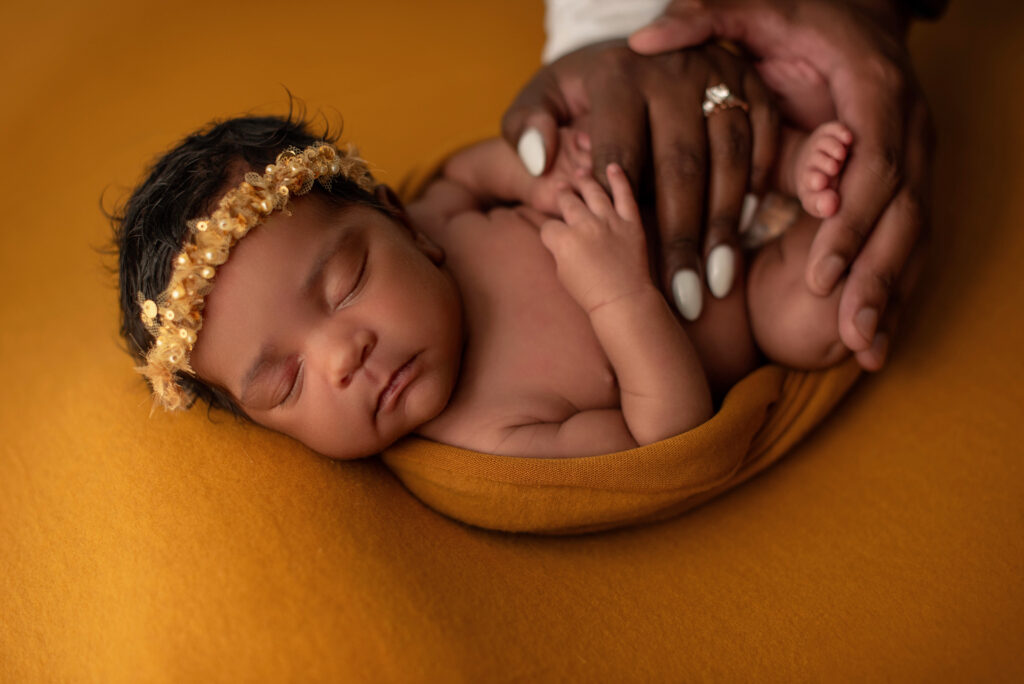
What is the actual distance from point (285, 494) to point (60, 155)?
1.36 meters

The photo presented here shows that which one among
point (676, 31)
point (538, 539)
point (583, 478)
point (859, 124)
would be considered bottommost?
point (538, 539)

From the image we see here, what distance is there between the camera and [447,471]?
1133 mm

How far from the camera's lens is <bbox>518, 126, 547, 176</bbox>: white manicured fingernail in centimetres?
124

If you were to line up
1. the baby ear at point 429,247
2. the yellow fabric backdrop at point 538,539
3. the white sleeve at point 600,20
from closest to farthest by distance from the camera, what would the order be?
the yellow fabric backdrop at point 538,539 < the baby ear at point 429,247 < the white sleeve at point 600,20

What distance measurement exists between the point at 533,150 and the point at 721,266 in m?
0.36

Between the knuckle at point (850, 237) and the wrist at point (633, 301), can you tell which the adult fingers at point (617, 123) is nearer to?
the wrist at point (633, 301)

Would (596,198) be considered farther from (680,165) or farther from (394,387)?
(394,387)

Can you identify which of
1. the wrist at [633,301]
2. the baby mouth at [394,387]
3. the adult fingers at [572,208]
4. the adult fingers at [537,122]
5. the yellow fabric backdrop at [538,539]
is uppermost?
the adult fingers at [537,122]

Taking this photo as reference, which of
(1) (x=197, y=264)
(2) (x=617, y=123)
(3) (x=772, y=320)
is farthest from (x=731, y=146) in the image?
(1) (x=197, y=264)

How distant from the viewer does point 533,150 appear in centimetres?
125

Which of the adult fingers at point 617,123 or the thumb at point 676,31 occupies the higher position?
the thumb at point 676,31

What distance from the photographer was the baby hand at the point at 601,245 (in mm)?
1165

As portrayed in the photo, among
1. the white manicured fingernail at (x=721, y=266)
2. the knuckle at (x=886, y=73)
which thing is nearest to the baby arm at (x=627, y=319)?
the white manicured fingernail at (x=721, y=266)

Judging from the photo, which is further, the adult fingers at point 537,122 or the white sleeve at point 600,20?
the white sleeve at point 600,20
